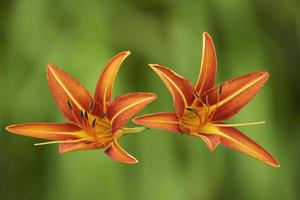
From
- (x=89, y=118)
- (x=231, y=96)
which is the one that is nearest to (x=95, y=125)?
(x=89, y=118)

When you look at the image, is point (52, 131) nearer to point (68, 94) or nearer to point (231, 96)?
point (68, 94)

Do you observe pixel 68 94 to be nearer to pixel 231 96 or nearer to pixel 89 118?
pixel 89 118

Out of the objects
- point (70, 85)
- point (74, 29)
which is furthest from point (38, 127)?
point (74, 29)

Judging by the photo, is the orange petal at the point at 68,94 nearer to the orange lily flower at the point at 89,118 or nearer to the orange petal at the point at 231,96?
the orange lily flower at the point at 89,118

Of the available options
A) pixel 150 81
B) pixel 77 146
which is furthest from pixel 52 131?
pixel 150 81

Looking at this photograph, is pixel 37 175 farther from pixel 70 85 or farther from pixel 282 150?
pixel 282 150

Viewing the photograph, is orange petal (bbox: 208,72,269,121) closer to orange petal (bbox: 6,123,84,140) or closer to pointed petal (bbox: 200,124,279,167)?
pointed petal (bbox: 200,124,279,167)
